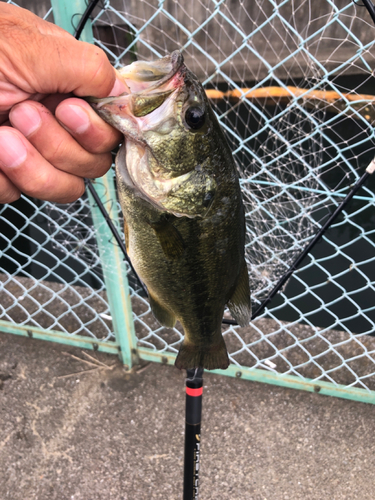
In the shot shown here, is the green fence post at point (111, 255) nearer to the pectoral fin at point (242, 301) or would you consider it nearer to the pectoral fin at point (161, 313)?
the pectoral fin at point (161, 313)

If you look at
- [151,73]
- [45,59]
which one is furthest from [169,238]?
[45,59]

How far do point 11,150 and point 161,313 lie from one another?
768 millimetres

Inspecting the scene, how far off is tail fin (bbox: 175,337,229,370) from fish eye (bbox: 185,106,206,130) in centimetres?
84

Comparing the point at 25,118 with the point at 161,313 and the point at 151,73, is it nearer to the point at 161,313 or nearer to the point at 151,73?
the point at 151,73

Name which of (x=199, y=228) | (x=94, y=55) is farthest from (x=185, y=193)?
(x=94, y=55)

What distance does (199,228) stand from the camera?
42.8 inches

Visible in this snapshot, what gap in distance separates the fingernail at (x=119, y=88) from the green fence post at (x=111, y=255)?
0.75m

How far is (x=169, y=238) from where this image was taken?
1.11 metres

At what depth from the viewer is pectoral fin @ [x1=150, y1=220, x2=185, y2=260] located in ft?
3.59

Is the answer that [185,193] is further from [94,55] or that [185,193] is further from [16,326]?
[16,326]

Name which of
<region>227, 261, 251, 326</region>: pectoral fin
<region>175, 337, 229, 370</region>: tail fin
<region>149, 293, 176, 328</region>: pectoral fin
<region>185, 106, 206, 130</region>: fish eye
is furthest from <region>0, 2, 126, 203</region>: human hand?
<region>175, 337, 229, 370</region>: tail fin

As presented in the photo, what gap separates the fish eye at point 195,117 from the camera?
970 mm

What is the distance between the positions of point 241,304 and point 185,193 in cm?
48

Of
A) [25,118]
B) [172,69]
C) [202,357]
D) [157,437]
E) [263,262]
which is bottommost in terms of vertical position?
[157,437]
